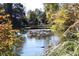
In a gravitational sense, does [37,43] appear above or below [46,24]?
below

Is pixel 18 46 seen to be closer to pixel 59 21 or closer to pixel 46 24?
pixel 46 24

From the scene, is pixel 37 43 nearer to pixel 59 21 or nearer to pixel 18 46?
pixel 18 46

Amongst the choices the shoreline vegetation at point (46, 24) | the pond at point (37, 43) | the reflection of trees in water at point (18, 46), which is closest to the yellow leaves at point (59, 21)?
the shoreline vegetation at point (46, 24)

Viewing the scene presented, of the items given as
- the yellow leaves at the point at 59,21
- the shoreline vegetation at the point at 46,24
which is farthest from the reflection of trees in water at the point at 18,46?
the yellow leaves at the point at 59,21

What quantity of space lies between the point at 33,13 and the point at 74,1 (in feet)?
1.31

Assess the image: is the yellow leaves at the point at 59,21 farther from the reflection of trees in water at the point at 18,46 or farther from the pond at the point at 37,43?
the reflection of trees in water at the point at 18,46

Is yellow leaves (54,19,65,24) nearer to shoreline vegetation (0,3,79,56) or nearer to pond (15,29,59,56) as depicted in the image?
shoreline vegetation (0,3,79,56)

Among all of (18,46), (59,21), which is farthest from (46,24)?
(18,46)

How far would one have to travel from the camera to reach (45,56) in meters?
1.74

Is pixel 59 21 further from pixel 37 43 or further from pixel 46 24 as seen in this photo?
pixel 37 43

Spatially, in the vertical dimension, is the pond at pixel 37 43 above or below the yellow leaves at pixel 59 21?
below

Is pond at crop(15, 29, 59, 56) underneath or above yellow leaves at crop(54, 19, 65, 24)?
underneath

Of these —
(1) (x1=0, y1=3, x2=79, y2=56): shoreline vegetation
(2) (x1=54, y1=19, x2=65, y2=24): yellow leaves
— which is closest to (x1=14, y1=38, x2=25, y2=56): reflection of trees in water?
(1) (x1=0, y1=3, x2=79, y2=56): shoreline vegetation

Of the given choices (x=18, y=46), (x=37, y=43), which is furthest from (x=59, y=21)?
(x=18, y=46)
